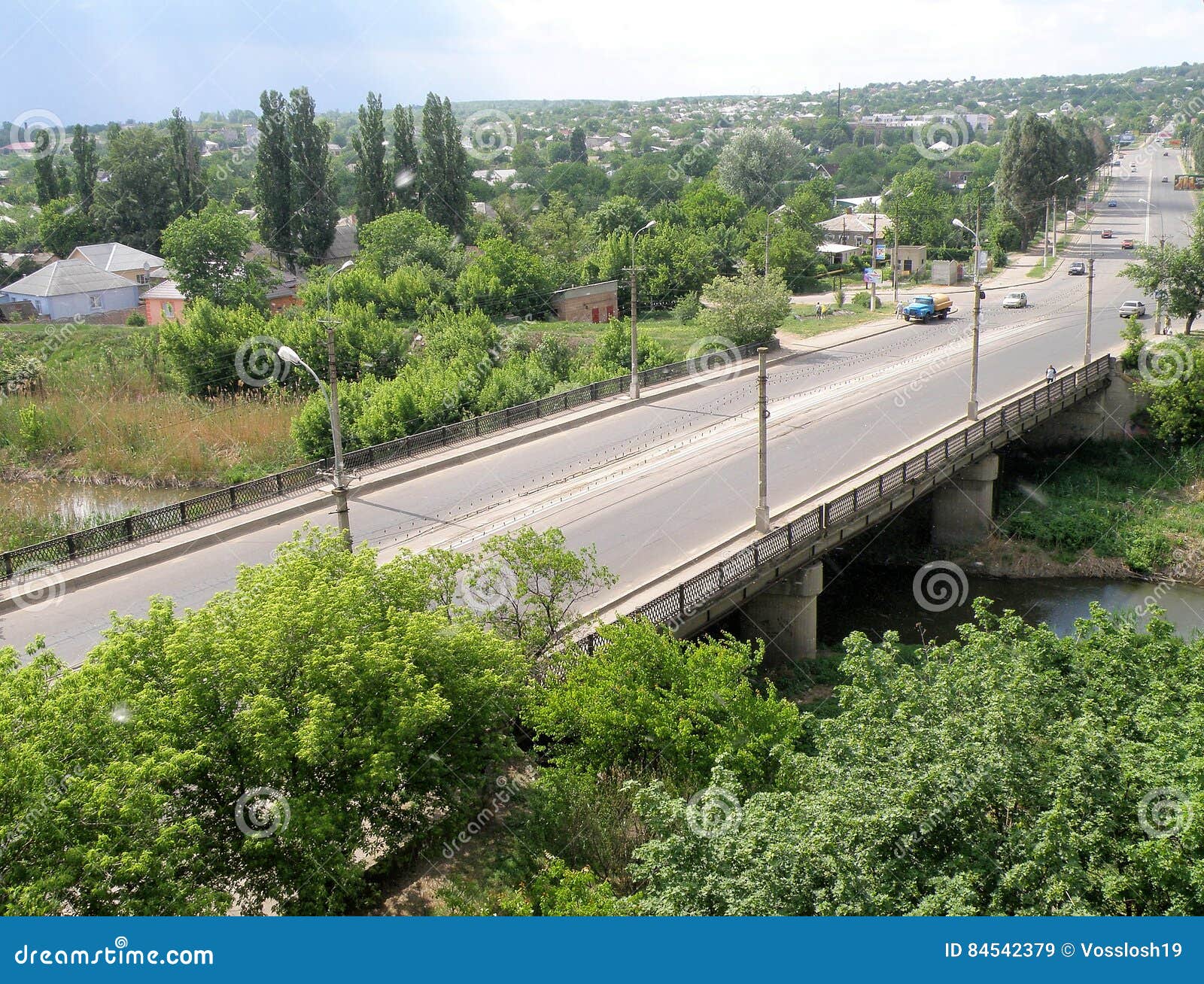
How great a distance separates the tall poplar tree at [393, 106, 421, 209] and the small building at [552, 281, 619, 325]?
55.6ft

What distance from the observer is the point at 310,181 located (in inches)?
2566

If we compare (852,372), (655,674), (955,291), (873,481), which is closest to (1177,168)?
(955,291)

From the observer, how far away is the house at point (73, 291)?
2421 inches

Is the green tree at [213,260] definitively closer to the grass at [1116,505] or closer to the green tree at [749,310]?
the green tree at [749,310]

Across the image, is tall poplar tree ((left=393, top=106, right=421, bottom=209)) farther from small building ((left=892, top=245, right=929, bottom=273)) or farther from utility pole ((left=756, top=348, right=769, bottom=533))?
utility pole ((left=756, top=348, right=769, bottom=533))

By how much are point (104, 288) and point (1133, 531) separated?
55.8 metres

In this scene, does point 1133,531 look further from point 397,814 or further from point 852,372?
point 397,814

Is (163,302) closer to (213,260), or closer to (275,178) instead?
(213,260)

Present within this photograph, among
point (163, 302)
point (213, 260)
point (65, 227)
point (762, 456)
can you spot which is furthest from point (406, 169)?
point (762, 456)

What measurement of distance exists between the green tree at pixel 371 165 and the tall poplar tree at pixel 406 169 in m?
0.83

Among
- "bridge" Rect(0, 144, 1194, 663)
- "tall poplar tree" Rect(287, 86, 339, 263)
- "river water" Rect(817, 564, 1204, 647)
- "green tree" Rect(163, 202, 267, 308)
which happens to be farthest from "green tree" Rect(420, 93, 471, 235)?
"river water" Rect(817, 564, 1204, 647)

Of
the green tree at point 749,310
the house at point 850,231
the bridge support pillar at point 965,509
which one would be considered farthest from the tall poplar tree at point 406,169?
the bridge support pillar at point 965,509

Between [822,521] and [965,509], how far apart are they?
11.1 m

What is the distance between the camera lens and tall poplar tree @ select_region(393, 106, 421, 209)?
225 ft
